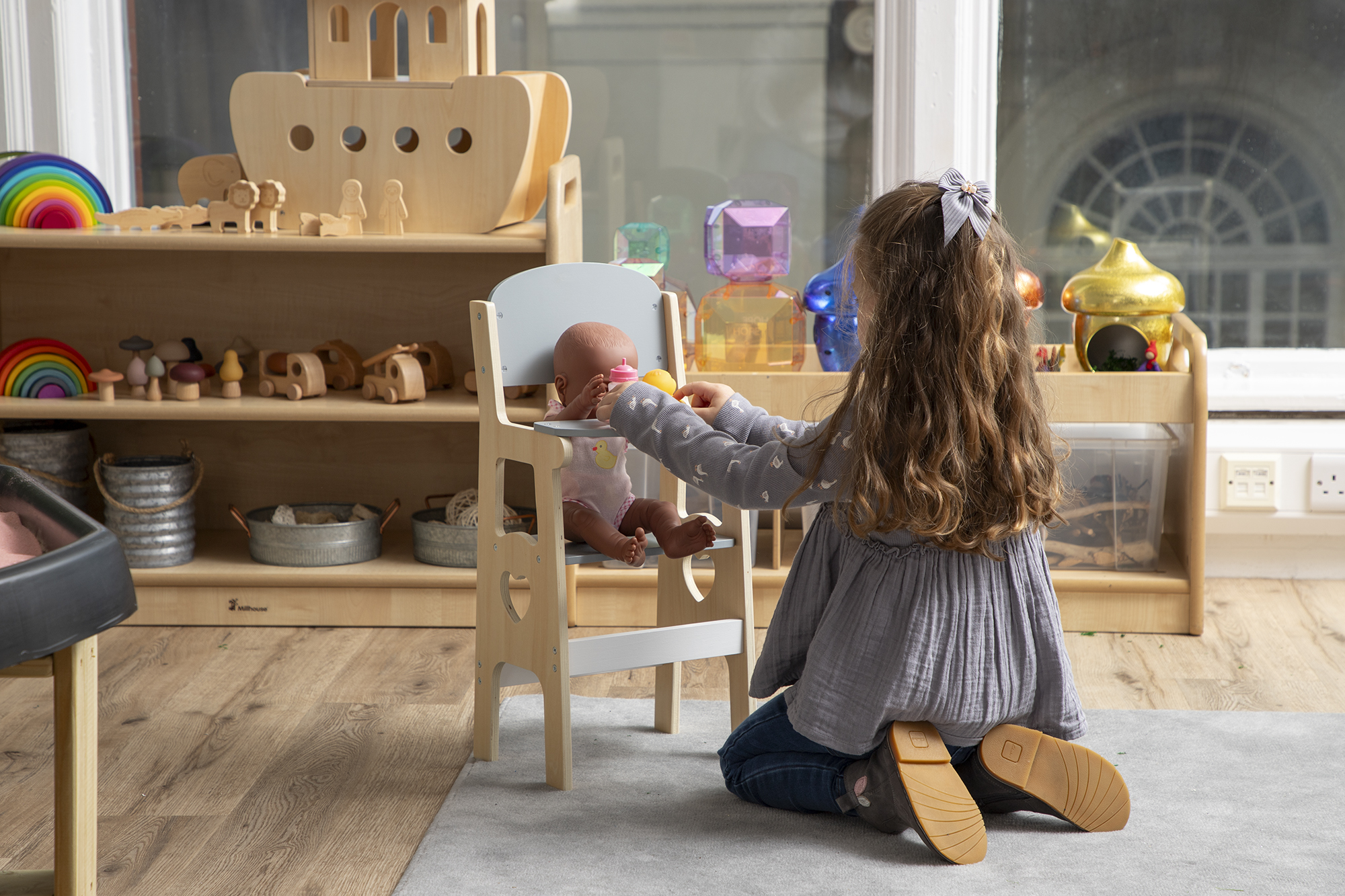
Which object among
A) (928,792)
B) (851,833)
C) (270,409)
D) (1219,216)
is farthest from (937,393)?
(1219,216)

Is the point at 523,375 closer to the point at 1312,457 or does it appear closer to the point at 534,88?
Result: the point at 534,88

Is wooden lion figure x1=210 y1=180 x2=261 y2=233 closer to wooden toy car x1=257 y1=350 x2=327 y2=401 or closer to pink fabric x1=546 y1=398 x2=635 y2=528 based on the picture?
wooden toy car x1=257 y1=350 x2=327 y2=401

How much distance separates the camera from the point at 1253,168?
8.91ft

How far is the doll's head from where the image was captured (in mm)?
1684

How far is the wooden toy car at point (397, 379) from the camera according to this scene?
2.32 metres

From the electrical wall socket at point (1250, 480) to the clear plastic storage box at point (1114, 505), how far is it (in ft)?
0.89

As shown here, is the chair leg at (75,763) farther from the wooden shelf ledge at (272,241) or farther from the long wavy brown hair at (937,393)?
the wooden shelf ledge at (272,241)

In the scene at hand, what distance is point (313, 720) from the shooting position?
6.25 feet

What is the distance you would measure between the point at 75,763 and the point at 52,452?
5.56 feet

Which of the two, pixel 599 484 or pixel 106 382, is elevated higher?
pixel 106 382

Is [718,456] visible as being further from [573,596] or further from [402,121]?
[402,121]

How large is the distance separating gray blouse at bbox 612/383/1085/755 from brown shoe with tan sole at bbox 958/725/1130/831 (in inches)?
1.1

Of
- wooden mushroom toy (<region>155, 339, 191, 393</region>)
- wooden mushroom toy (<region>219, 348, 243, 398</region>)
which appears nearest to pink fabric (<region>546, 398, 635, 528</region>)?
wooden mushroom toy (<region>219, 348, 243, 398</region>)

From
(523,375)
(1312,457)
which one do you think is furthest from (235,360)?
(1312,457)
